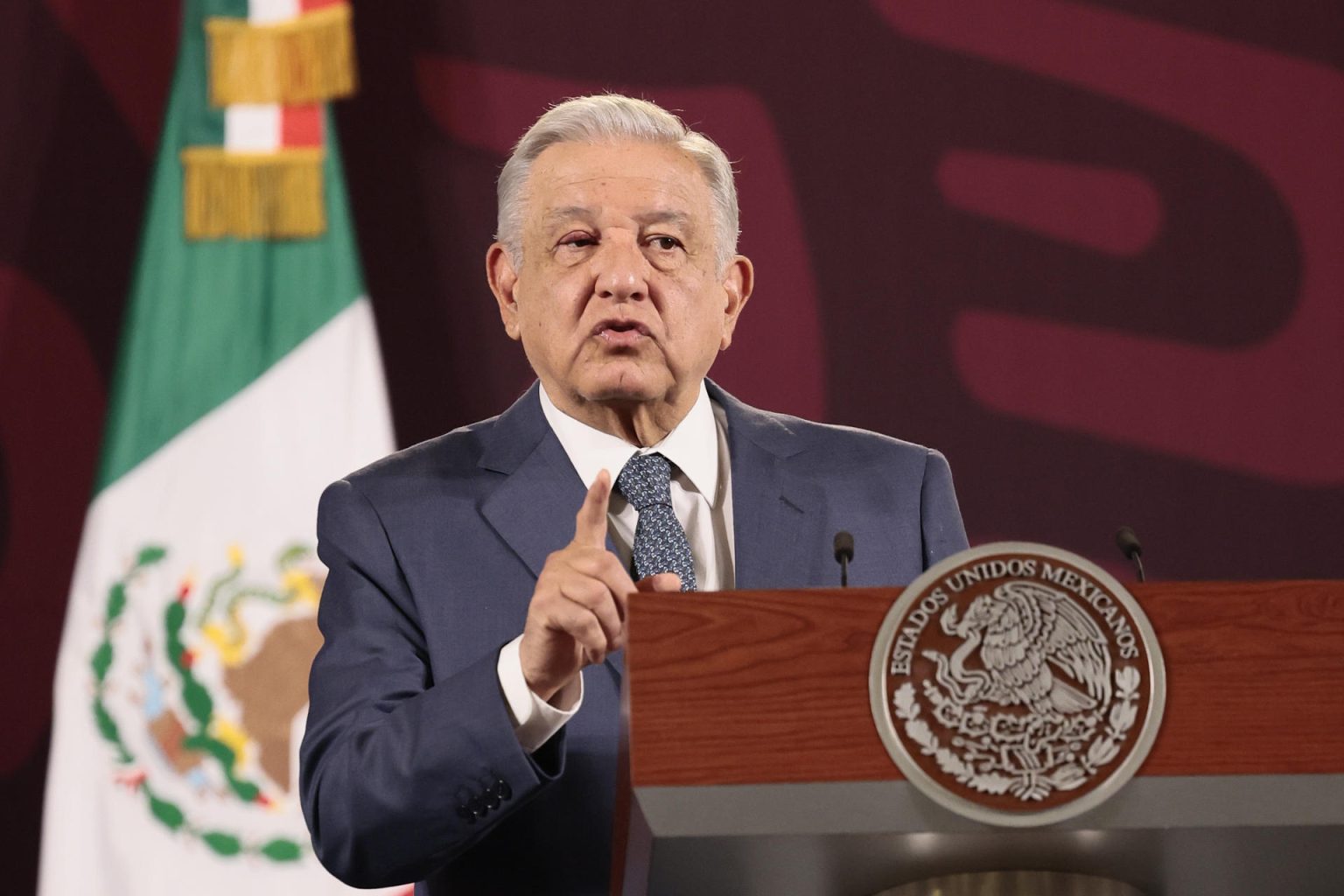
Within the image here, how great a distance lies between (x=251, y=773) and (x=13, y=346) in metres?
0.95

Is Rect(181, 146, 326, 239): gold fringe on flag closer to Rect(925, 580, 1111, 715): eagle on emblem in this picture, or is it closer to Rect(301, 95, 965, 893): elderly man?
Rect(301, 95, 965, 893): elderly man

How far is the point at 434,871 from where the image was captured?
1.88 metres

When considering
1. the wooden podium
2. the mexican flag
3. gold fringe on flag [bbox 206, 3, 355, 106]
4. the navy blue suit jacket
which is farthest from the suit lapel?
gold fringe on flag [bbox 206, 3, 355, 106]

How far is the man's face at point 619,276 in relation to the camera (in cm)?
224

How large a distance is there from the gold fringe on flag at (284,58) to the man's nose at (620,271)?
1.52m

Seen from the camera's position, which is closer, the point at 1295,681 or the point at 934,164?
the point at 1295,681

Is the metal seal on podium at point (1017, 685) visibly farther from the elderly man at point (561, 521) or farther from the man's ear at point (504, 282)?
the man's ear at point (504, 282)

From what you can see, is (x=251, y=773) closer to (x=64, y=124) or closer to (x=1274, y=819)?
(x=64, y=124)

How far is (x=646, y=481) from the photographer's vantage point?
2188 millimetres

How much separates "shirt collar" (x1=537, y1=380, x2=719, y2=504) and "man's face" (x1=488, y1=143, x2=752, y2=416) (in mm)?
28

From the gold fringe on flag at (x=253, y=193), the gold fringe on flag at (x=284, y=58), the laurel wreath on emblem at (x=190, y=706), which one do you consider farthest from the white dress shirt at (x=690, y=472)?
the gold fringe on flag at (x=284, y=58)

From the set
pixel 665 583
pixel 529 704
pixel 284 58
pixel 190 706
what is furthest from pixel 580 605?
pixel 284 58

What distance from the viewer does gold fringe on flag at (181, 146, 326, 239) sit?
3.47 meters

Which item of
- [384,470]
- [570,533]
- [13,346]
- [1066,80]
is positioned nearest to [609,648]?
[570,533]
